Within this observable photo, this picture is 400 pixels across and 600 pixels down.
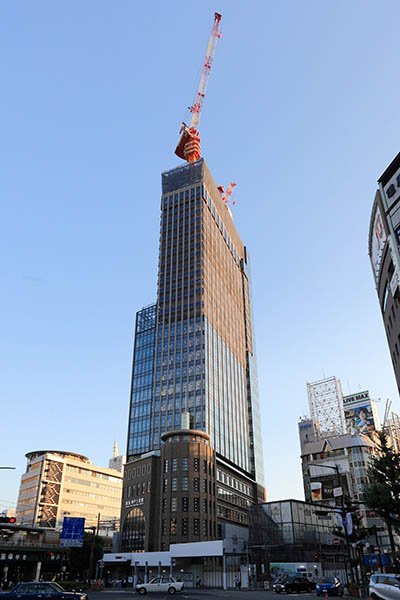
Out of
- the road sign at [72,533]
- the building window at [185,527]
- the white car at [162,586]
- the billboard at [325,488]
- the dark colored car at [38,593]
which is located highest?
the billboard at [325,488]

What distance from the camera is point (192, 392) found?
102 m

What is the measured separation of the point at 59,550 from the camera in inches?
3428

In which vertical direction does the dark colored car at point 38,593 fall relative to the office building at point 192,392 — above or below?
below

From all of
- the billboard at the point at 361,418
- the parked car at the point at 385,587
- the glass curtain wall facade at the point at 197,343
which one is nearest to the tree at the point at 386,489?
the parked car at the point at 385,587

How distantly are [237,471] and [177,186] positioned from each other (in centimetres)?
7914

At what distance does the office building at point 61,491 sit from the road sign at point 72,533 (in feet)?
260

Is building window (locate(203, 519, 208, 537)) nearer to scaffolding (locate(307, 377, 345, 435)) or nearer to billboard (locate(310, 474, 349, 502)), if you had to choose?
billboard (locate(310, 474, 349, 502))

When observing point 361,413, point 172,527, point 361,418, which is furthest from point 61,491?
point 361,413

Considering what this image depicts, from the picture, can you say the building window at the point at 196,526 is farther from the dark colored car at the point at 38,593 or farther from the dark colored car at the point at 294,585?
the dark colored car at the point at 38,593

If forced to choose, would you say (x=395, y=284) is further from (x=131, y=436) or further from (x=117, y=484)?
A: (x=117, y=484)

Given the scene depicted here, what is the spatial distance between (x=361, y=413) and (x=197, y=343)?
79.9 metres

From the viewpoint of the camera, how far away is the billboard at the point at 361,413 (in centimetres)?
15538

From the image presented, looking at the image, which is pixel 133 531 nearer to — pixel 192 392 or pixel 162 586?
pixel 192 392

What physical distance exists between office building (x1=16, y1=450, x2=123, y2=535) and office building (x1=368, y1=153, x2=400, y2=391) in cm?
9790
